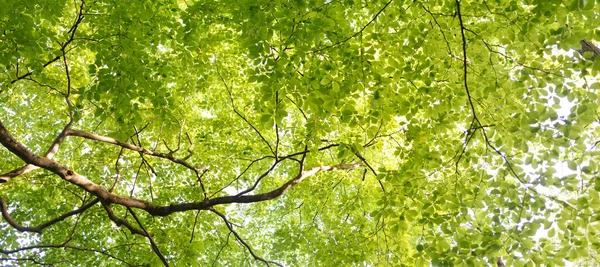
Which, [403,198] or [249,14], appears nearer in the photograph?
[249,14]

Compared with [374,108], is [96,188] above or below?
above

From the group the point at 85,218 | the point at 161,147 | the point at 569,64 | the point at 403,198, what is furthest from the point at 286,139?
the point at 569,64

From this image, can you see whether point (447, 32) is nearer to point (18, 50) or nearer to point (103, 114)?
point (103, 114)

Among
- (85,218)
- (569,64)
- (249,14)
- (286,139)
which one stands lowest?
(569,64)

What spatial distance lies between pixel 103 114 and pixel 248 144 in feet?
14.9

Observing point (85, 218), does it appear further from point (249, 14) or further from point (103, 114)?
point (249, 14)

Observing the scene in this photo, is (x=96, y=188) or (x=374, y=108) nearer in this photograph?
(x=374, y=108)

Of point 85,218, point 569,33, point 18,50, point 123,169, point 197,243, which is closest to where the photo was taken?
point 569,33

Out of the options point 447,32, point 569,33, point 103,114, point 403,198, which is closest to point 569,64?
point 569,33

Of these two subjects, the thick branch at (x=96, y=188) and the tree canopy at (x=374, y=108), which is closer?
the tree canopy at (x=374, y=108)

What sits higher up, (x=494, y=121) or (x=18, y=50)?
(x=18, y=50)

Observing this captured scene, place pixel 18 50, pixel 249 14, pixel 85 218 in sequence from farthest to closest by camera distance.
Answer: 1. pixel 85 218
2. pixel 18 50
3. pixel 249 14

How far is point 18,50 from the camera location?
4.26 meters

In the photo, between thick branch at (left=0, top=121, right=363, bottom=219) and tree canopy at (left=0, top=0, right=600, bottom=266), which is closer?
tree canopy at (left=0, top=0, right=600, bottom=266)
